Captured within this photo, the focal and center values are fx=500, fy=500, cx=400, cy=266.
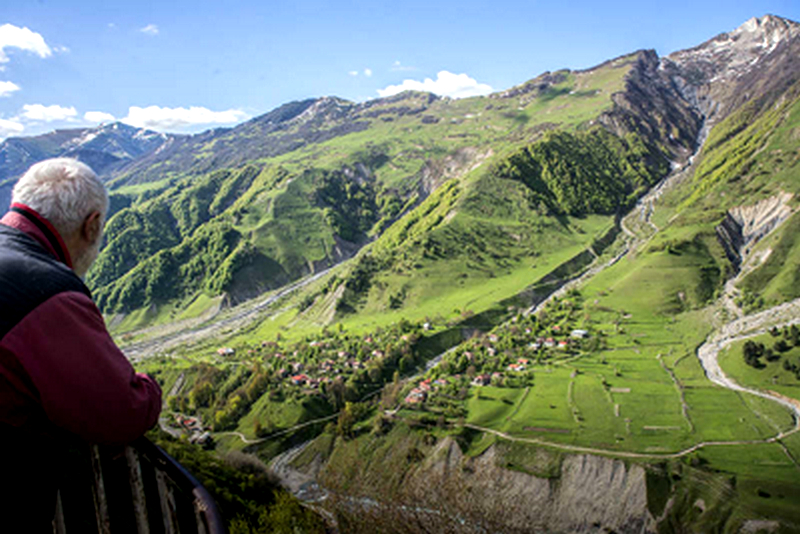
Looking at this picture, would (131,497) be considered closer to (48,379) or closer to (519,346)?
(48,379)

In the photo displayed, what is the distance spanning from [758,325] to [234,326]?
117 meters

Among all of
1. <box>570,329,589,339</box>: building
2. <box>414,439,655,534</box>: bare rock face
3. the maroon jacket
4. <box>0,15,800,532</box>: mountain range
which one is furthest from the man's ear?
<box>570,329,589,339</box>: building

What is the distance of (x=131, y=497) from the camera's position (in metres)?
3.24

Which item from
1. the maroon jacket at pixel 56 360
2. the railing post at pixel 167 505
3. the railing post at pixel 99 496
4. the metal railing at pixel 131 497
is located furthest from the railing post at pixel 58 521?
the maroon jacket at pixel 56 360

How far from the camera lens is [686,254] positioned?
116125 mm

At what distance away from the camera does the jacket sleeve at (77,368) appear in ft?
7.86

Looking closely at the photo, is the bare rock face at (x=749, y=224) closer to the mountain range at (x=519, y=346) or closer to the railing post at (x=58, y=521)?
the mountain range at (x=519, y=346)

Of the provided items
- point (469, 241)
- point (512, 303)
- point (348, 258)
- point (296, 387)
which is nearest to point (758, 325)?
point (512, 303)

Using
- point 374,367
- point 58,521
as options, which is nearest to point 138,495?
point 58,521

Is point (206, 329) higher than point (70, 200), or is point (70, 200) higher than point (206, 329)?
point (70, 200)

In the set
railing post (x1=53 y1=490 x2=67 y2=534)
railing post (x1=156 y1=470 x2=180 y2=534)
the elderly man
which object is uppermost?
the elderly man

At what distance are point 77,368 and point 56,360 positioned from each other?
0.33ft

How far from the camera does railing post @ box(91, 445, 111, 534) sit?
118 inches

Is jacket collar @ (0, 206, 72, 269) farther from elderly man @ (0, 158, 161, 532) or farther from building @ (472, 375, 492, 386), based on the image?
building @ (472, 375, 492, 386)
